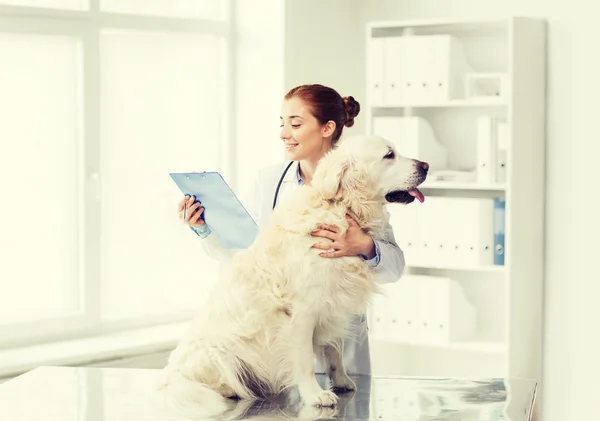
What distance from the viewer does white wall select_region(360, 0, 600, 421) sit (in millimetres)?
3932

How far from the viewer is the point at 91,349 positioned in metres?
3.82

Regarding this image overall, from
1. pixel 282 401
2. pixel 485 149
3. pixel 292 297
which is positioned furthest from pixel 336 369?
pixel 485 149

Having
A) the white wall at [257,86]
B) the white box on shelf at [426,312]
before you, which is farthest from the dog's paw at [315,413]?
the white wall at [257,86]

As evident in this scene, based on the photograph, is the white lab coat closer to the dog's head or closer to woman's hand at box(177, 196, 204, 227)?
woman's hand at box(177, 196, 204, 227)

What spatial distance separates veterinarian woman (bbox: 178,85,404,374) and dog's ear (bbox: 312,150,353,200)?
0.08 meters

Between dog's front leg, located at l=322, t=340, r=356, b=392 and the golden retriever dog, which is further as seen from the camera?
dog's front leg, located at l=322, t=340, r=356, b=392

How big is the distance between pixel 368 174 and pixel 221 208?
0.45m

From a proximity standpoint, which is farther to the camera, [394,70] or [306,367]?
[394,70]

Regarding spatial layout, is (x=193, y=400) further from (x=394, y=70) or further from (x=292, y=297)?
(x=394, y=70)

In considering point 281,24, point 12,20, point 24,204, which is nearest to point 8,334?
point 24,204

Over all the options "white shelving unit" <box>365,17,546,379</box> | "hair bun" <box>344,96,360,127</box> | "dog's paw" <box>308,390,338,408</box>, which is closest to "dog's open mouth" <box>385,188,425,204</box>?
"dog's paw" <box>308,390,338,408</box>

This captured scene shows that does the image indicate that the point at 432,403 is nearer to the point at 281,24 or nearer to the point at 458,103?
the point at 458,103

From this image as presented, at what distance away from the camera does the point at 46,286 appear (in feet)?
13.2

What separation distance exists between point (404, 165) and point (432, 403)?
21.7 inches
